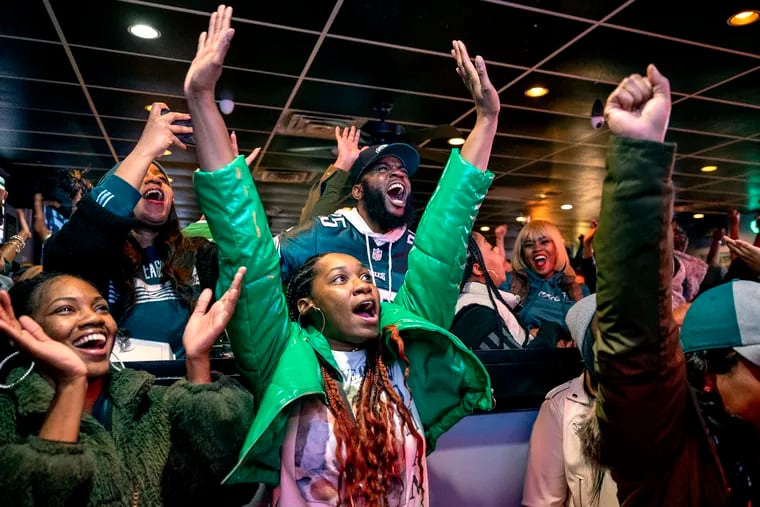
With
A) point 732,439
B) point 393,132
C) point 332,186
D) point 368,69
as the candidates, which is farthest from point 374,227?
point 393,132

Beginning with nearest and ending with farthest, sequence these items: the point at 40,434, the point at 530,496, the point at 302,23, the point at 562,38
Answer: the point at 40,434 < the point at 530,496 < the point at 302,23 < the point at 562,38

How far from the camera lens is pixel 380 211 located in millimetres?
2520

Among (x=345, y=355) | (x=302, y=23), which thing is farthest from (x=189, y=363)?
(x=302, y=23)

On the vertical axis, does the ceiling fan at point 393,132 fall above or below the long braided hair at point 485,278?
above

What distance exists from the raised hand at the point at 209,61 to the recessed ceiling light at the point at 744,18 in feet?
12.5

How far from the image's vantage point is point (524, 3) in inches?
140

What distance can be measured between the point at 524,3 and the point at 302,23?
1549 mm

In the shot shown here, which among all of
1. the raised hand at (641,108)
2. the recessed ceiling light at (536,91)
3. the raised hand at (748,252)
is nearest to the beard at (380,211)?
the raised hand at (748,252)

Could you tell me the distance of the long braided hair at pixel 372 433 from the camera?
1273mm

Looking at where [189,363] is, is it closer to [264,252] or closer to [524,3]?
[264,252]

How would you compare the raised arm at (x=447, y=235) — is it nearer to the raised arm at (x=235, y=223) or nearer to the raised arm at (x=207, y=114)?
the raised arm at (x=235, y=223)

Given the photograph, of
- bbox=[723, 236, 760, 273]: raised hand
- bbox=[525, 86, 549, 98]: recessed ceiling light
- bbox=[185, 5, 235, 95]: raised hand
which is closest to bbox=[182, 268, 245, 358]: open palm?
bbox=[185, 5, 235, 95]: raised hand

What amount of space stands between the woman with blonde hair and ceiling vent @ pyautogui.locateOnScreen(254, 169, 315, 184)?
5.00m

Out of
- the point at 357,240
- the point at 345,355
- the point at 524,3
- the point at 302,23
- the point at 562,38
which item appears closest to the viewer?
the point at 345,355
